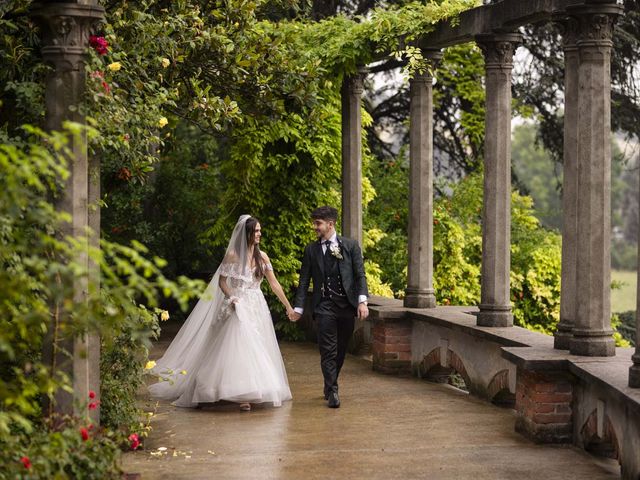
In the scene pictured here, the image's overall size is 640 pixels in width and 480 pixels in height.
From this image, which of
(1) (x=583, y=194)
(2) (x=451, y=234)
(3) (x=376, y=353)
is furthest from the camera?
(2) (x=451, y=234)

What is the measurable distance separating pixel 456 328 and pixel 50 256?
18.4 ft

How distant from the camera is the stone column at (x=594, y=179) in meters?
8.78

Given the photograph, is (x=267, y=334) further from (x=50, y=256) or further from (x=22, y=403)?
(x=22, y=403)

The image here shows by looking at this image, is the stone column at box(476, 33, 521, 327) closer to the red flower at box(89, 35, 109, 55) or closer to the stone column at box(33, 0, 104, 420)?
the red flower at box(89, 35, 109, 55)

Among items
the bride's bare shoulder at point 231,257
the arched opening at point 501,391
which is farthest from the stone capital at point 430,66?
the arched opening at point 501,391

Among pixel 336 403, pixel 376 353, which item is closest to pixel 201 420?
pixel 336 403

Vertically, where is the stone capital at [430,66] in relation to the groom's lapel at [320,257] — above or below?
above

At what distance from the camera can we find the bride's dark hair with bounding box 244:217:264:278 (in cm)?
1103

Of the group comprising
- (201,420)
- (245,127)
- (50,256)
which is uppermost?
(245,127)

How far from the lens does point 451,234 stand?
17.4m

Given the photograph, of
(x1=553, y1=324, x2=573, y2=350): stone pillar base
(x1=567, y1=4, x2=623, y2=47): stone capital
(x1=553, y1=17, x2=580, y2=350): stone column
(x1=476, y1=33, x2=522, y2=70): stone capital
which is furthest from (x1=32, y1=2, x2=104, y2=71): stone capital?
(x1=476, y1=33, x2=522, y2=70): stone capital

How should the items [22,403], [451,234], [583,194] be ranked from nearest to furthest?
[22,403], [583,194], [451,234]

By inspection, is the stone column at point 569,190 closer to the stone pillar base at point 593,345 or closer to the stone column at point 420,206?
the stone pillar base at point 593,345

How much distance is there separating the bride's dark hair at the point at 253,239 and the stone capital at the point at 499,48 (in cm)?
274
